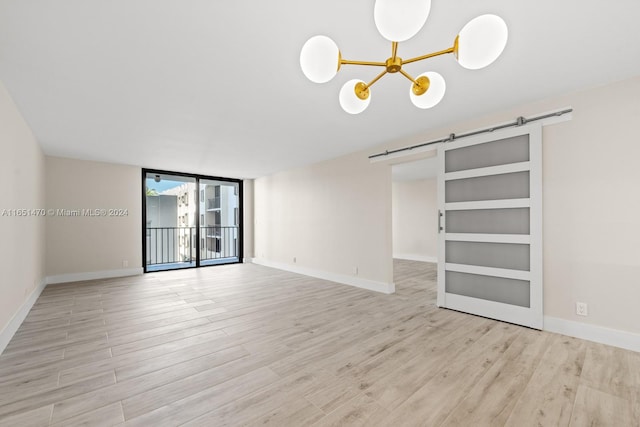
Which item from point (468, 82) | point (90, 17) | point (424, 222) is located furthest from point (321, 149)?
point (424, 222)

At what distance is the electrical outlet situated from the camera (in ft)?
8.36

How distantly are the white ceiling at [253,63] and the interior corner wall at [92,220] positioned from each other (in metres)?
1.82

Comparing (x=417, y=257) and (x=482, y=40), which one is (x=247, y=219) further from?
(x=482, y=40)

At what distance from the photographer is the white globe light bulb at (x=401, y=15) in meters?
0.87

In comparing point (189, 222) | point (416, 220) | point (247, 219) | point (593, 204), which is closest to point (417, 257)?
point (416, 220)

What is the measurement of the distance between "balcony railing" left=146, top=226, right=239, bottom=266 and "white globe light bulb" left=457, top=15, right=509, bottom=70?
22.1 ft

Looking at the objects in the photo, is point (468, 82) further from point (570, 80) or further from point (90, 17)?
point (90, 17)

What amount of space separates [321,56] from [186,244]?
332 inches

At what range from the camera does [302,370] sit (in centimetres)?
206

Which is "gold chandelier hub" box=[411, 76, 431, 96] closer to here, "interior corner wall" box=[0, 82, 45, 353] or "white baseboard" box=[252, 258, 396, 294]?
"white baseboard" box=[252, 258, 396, 294]

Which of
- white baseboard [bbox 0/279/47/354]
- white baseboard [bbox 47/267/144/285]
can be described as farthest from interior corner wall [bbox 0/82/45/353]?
white baseboard [bbox 47/267/144/285]

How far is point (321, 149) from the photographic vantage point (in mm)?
4609

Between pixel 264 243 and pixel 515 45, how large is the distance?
6.44 metres

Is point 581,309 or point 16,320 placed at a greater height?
point 581,309
